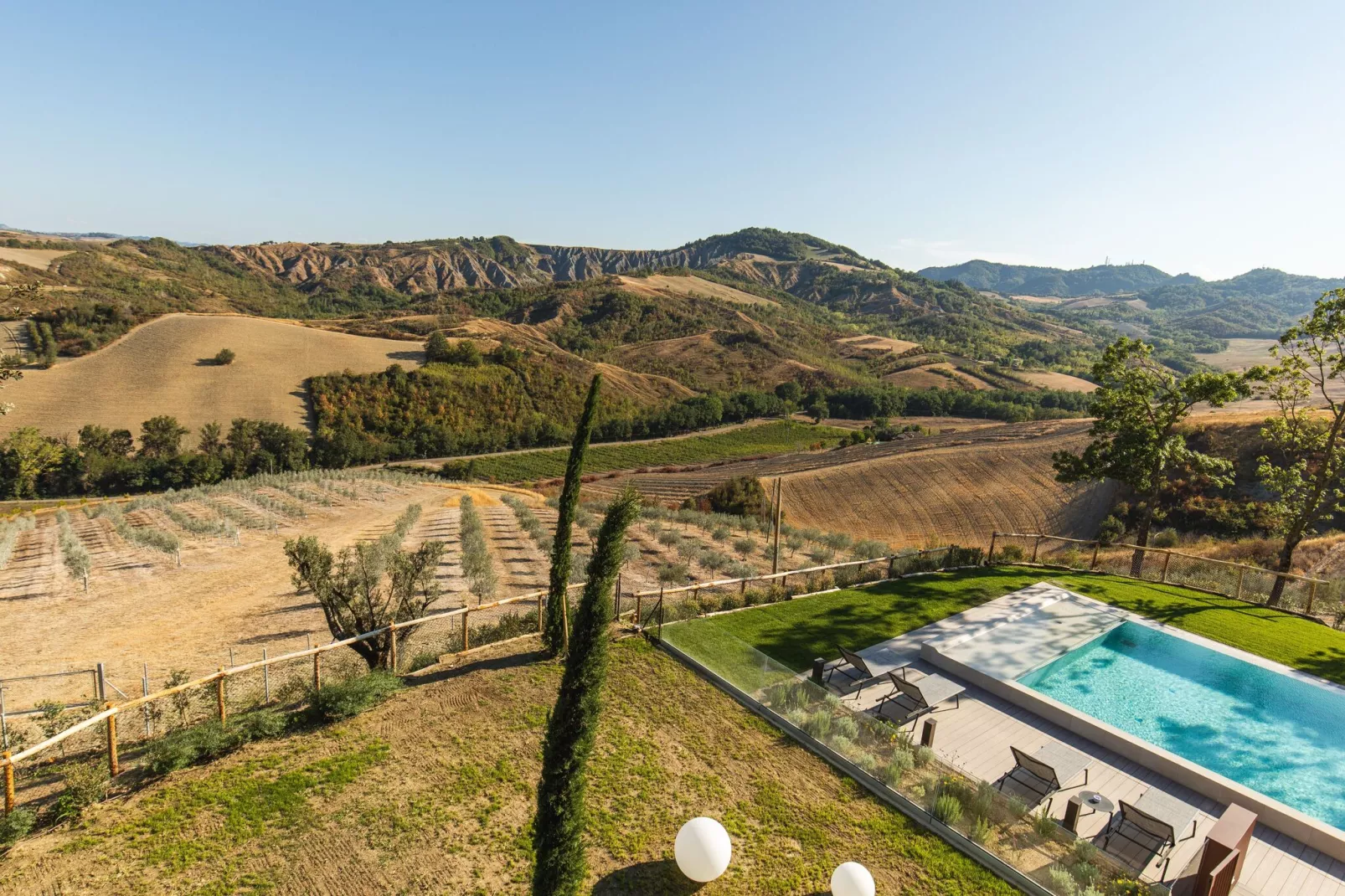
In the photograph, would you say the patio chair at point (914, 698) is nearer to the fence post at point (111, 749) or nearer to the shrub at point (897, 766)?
the shrub at point (897, 766)

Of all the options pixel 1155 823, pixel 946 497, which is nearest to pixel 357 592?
pixel 1155 823

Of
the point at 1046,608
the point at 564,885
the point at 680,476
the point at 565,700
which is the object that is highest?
the point at 565,700

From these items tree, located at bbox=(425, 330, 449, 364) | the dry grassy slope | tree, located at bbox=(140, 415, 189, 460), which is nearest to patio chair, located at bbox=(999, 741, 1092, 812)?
the dry grassy slope

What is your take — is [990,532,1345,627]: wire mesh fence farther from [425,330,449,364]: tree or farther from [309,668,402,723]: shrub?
[425,330,449,364]: tree

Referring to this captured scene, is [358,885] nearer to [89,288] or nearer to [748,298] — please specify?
[89,288]

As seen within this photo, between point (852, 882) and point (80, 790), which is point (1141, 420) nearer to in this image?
point (852, 882)

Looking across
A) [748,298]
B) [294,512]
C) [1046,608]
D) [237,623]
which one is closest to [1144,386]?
[1046,608]

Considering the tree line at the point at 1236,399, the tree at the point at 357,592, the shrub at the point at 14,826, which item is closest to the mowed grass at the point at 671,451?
the tree line at the point at 1236,399
